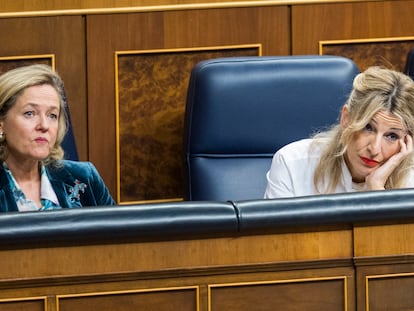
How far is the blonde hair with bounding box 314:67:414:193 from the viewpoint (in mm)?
1924

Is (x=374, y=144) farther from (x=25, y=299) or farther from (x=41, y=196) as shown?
(x=25, y=299)

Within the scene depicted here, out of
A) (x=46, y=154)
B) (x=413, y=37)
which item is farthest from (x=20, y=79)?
(x=413, y=37)

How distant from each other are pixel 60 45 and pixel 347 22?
0.64 meters

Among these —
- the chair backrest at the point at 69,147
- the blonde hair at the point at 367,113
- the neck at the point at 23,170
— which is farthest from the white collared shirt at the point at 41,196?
the blonde hair at the point at 367,113

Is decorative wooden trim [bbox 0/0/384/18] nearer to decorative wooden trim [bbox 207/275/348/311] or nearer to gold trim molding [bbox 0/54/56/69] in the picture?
gold trim molding [bbox 0/54/56/69]

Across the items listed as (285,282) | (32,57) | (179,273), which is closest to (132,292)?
(179,273)

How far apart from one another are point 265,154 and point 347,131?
0.83ft

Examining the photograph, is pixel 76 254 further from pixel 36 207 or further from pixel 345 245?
pixel 36 207

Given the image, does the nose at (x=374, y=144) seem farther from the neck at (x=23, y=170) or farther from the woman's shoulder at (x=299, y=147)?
the neck at (x=23, y=170)

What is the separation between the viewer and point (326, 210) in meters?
1.43

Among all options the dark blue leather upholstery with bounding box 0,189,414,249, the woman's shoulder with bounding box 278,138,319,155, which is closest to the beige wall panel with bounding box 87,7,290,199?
the woman's shoulder with bounding box 278,138,319,155

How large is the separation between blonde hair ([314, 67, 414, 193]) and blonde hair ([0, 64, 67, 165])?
1.49 ft

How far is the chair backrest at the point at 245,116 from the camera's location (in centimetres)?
211

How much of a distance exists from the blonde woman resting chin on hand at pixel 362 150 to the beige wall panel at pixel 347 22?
0.52 metres
